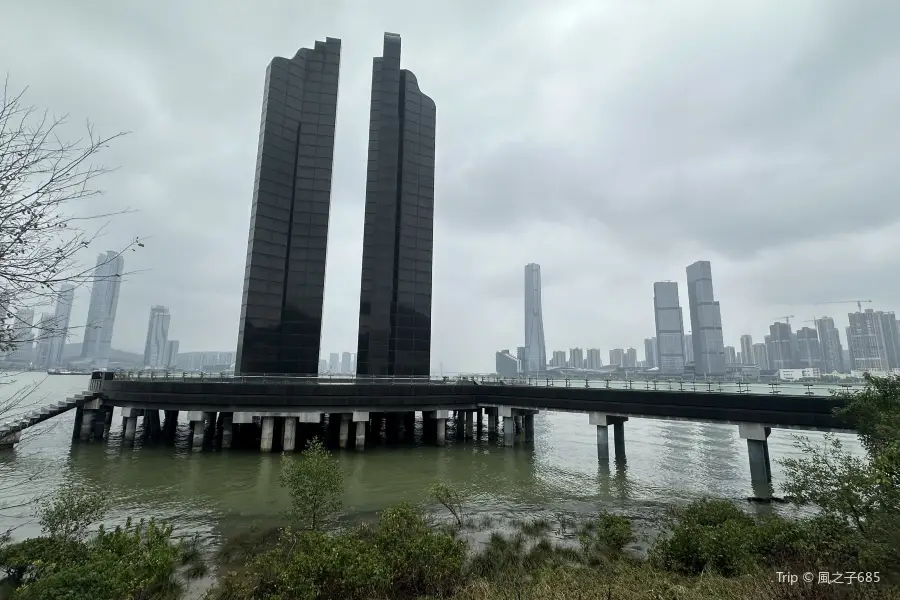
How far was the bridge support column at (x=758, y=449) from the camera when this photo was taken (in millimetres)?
27078

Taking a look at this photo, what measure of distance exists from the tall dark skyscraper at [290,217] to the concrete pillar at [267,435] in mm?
17578

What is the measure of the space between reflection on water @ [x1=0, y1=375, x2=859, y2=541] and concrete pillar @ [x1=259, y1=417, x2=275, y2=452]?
75cm

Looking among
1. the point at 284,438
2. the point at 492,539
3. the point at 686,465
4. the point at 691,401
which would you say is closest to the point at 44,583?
the point at 492,539

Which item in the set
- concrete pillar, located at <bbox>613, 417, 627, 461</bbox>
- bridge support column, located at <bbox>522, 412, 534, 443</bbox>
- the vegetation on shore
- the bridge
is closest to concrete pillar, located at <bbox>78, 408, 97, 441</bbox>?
the bridge

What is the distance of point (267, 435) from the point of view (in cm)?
3603

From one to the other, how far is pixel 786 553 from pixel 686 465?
82.3ft

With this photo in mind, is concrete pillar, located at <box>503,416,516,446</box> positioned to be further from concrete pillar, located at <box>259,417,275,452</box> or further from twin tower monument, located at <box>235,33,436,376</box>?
concrete pillar, located at <box>259,417,275,452</box>

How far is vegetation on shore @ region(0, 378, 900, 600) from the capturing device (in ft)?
32.4

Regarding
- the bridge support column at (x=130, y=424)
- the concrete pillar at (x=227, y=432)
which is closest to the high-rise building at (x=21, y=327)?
the concrete pillar at (x=227, y=432)

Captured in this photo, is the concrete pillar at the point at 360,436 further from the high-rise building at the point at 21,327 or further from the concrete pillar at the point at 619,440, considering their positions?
the high-rise building at the point at 21,327

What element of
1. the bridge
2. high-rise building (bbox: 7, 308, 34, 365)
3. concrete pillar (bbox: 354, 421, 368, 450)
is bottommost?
concrete pillar (bbox: 354, 421, 368, 450)

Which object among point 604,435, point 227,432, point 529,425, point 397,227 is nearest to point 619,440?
point 604,435

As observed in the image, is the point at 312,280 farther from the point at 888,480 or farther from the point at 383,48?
the point at 888,480

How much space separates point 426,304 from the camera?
2453 inches
